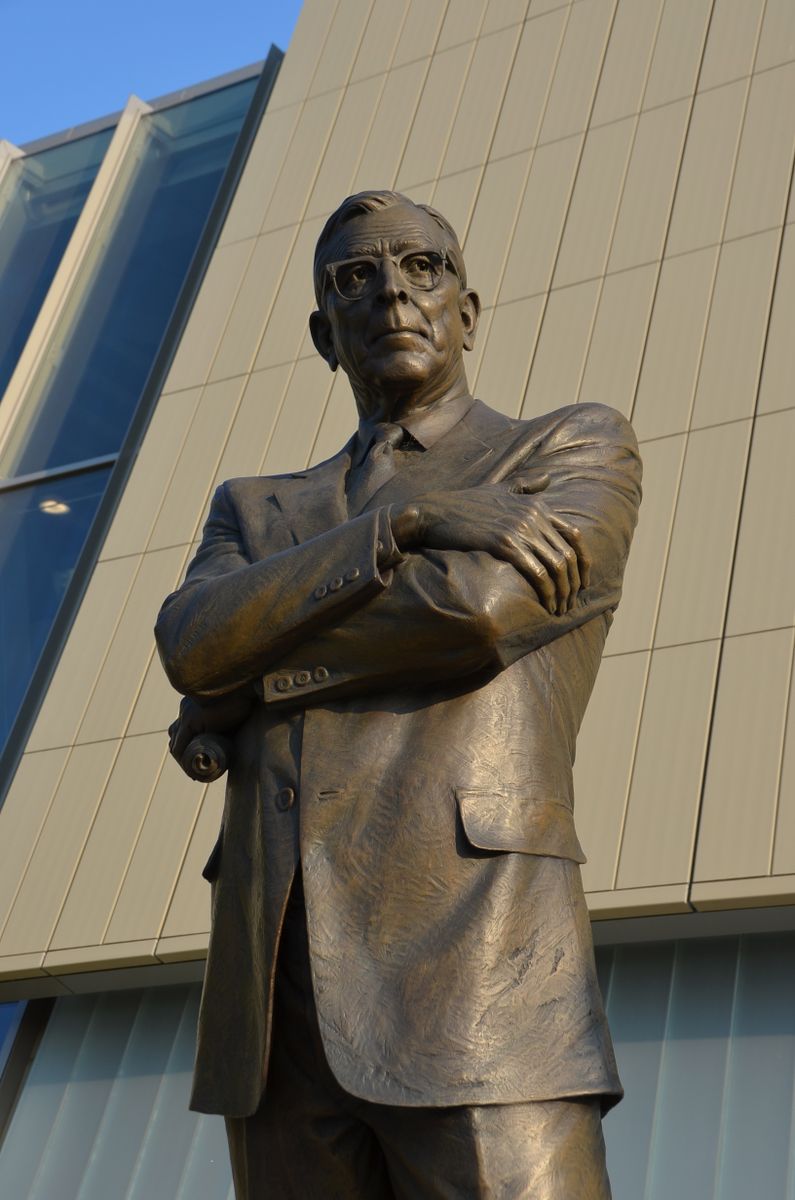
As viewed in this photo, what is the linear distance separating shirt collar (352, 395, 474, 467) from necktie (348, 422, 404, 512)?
27 mm

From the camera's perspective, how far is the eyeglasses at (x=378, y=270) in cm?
343

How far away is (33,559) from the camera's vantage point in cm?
1192

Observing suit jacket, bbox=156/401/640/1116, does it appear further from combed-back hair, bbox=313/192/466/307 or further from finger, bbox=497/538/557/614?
combed-back hair, bbox=313/192/466/307

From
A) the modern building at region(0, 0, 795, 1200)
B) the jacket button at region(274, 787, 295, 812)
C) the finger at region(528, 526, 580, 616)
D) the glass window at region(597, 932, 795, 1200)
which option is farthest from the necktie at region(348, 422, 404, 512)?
the glass window at region(597, 932, 795, 1200)

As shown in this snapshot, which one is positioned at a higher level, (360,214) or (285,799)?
(360,214)

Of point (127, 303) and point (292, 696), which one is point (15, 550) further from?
point (292, 696)

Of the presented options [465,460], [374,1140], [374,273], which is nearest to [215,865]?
[374,1140]

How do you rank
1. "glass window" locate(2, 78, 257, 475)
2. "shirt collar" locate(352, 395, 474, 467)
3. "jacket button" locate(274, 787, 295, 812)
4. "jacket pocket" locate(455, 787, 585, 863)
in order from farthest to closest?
"glass window" locate(2, 78, 257, 475)
"shirt collar" locate(352, 395, 474, 467)
"jacket button" locate(274, 787, 295, 812)
"jacket pocket" locate(455, 787, 585, 863)

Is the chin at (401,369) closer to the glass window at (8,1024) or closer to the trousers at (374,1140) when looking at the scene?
the trousers at (374,1140)

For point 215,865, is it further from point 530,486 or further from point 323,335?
point 323,335

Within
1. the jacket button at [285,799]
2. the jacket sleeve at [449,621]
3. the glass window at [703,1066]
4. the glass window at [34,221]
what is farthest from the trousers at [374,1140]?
the glass window at [34,221]

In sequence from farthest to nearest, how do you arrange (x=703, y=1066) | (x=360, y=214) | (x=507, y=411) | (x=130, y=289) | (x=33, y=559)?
(x=130, y=289) < (x=33, y=559) < (x=507, y=411) < (x=703, y=1066) < (x=360, y=214)

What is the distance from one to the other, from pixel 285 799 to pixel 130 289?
11.0 meters

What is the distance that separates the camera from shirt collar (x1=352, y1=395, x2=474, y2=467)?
3.39m
